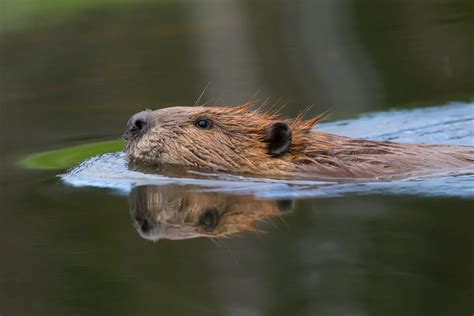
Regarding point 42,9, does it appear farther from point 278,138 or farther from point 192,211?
point 192,211

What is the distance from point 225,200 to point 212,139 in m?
0.59

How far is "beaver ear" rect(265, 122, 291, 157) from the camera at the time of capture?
260 inches

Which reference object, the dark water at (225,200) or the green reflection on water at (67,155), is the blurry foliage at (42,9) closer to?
the dark water at (225,200)

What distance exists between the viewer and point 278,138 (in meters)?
6.68

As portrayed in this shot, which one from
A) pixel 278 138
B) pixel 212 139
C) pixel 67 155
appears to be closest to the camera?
pixel 278 138

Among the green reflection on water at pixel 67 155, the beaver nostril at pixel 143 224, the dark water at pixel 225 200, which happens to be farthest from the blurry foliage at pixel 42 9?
the beaver nostril at pixel 143 224

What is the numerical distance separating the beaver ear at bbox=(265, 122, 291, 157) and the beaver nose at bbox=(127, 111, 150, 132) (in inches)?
28.8

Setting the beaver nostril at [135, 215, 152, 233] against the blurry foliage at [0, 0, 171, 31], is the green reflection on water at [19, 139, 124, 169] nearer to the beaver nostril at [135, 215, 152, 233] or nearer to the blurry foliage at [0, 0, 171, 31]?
the beaver nostril at [135, 215, 152, 233]

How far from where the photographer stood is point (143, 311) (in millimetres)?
4617

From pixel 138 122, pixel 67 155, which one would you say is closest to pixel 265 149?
pixel 138 122

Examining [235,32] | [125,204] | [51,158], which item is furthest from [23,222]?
[235,32]

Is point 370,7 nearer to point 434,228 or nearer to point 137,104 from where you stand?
point 137,104

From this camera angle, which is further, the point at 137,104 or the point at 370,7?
the point at 370,7

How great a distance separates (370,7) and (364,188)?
767cm
